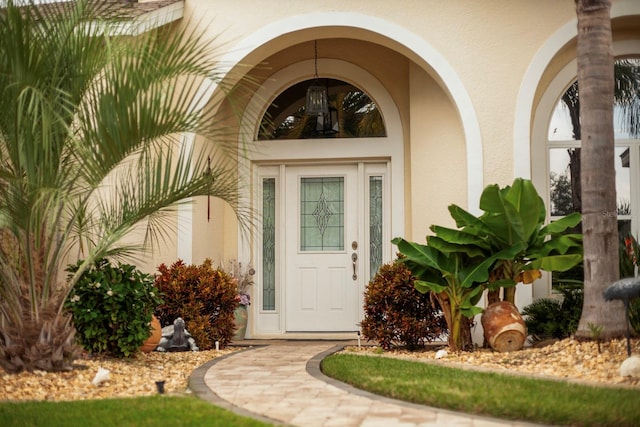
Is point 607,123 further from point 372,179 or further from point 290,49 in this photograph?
point 290,49

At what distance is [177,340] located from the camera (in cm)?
966

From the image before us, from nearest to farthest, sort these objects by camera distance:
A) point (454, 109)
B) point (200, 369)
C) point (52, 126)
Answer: point (52, 126) < point (200, 369) < point (454, 109)

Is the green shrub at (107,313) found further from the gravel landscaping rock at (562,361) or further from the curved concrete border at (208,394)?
the gravel landscaping rock at (562,361)

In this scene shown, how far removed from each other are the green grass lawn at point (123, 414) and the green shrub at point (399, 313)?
3643 mm

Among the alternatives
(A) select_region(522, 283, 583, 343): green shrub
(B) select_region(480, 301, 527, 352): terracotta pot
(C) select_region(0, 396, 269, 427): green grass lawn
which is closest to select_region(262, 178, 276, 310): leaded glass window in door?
(A) select_region(522, 283, 583, 343): green shrub

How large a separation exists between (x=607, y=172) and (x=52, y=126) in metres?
5.03

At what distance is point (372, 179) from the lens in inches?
470

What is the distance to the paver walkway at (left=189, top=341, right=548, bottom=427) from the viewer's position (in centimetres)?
532

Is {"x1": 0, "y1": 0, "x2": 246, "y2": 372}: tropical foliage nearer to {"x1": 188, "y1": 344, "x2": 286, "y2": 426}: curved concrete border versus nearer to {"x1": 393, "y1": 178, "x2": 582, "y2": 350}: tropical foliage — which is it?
{"x1": 188, "y1": 344, "x2": 286, "y2": 426}: curved concrete border

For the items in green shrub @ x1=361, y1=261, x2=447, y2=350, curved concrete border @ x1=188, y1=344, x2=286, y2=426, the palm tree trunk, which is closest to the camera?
curved concrete border @ x1=188, y1=344, x2=286, y2=426

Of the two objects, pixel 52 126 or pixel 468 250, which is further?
pixel 468 250

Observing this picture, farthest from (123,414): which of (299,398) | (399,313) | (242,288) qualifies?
(242,288)

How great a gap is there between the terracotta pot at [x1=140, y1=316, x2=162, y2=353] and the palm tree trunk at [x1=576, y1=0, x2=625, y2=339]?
14.4ft

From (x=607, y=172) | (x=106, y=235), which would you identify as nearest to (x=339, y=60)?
(x=607, y=172)
